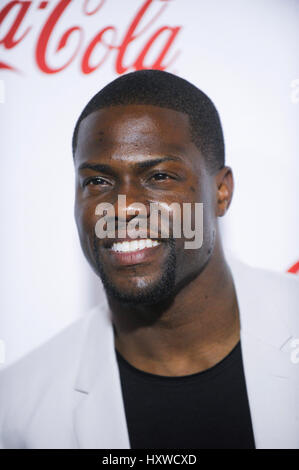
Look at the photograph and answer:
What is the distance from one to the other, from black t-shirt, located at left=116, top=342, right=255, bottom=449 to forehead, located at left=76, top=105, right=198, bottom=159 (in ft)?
2.48

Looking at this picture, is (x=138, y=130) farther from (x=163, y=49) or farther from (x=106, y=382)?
(x=106, y=382)

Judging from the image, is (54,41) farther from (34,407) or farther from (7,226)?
(34,407)

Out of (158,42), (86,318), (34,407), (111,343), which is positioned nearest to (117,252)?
(111,343)

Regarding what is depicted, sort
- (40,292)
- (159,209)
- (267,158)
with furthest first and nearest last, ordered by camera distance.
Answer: (40,292) → (267,158) → (159,209)

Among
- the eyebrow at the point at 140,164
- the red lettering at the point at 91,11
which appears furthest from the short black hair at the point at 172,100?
the red lettering at the point at 91,11

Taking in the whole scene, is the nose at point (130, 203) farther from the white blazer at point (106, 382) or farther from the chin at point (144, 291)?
the white blazer at point (106, 382)

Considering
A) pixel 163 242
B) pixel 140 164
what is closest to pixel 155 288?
pixel 163 242

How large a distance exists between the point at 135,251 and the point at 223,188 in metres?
0.46

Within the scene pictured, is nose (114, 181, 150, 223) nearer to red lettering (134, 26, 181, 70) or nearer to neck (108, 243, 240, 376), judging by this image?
neck (108, 243, 240, 376)

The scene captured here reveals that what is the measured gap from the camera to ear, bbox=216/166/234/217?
5.39 feet

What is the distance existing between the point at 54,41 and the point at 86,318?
124 centimetres

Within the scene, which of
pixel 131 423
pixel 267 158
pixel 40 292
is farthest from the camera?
pixel 40 292

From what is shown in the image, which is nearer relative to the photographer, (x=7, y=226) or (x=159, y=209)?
(x=159, y=209)
